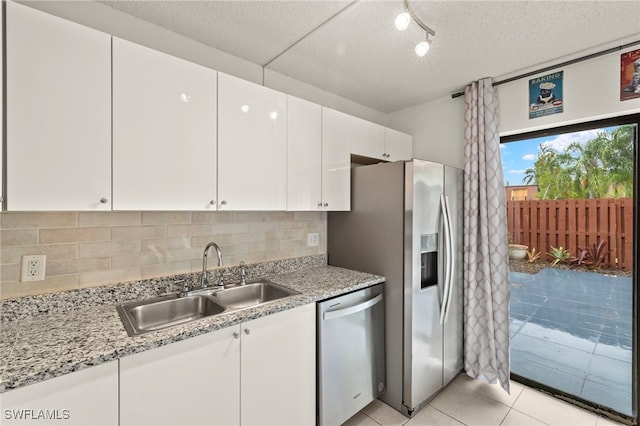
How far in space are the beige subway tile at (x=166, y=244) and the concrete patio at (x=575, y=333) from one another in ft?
8.53

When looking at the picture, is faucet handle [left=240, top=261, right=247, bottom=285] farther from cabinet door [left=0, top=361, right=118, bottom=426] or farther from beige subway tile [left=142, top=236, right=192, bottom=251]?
cabinet door [left=0, top=361, right=118, bottom=426]

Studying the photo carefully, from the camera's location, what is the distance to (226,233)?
2.07m

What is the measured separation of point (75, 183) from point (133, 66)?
1.97 ft

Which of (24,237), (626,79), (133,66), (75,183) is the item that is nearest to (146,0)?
(133,66)

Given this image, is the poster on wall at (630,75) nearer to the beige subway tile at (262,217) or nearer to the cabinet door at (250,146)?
the cabinet door at (250,146)

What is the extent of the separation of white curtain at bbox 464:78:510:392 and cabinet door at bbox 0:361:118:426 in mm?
2410

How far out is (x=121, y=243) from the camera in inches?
65.4

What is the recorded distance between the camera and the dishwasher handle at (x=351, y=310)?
70.2 inches

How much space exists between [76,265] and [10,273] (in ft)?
0.77

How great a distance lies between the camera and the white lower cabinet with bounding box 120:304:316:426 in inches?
46.1

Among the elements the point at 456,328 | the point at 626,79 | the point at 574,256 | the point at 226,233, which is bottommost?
the point at 456,328

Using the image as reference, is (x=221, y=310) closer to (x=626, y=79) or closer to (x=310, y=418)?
(x=310, y=418)

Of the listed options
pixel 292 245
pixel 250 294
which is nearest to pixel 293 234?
pixel 292 245

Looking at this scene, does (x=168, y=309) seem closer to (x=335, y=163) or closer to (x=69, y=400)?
(x=69, y=400)
